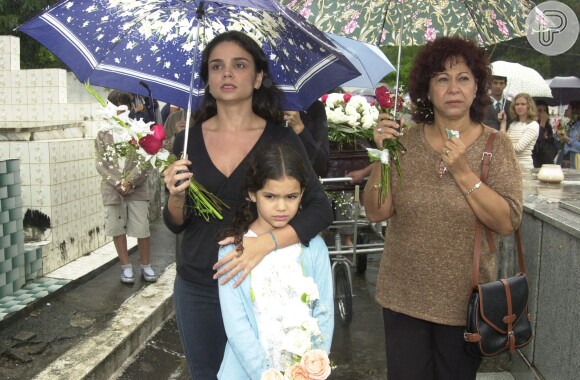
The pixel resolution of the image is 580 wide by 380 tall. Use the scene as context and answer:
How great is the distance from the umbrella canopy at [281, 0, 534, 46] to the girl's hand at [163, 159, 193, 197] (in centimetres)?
111

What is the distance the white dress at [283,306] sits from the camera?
2.49 meters

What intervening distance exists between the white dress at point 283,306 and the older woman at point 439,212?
1.98 feet

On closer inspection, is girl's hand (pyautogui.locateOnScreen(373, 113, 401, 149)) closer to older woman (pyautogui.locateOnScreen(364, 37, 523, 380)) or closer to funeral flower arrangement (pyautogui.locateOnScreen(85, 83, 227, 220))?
older woman (pyautogui.locateOnScreen(364, 37, 523, 380))

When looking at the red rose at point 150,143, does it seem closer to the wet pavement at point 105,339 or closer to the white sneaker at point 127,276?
the wet pavement at point 105,339

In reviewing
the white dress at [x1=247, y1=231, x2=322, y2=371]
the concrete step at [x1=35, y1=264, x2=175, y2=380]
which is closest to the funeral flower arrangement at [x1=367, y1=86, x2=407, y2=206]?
the white dress at [x1=247, y1=231, x2=322, y2=371]

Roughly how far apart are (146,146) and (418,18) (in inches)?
64.6

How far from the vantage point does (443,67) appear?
3061mm

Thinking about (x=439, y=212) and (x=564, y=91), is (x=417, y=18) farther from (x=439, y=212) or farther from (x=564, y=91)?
(x=564, y=91)

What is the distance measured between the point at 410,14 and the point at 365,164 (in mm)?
2392

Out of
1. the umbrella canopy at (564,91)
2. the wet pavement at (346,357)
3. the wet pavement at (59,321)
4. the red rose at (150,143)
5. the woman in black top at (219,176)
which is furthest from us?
the umbrella canopy at (564,91)

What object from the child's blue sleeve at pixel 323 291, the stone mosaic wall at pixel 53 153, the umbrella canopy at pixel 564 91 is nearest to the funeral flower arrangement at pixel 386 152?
the child's blue sleeve at pixel 323 291

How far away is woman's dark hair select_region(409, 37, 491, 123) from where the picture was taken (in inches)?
121

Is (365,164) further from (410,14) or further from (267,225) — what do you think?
(267,225)

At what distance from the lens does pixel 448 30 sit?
135 inches
